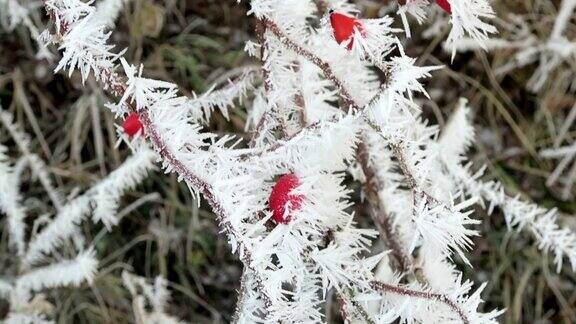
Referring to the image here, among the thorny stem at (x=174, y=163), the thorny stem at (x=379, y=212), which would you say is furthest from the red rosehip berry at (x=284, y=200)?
the thorny stem at (x=379, y=212)

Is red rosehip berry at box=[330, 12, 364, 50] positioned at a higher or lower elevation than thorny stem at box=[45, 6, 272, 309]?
higher

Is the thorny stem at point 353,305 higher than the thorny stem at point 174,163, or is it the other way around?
the thorny stem at point 174,163

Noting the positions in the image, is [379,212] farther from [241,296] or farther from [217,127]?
[217,127]

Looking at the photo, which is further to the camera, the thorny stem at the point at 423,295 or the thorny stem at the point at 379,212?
the thorny stem at the point at 379,212

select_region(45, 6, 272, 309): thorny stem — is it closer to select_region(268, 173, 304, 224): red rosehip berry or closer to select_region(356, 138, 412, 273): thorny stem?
select_region(268, 173, 304, 224): red rosehip berry

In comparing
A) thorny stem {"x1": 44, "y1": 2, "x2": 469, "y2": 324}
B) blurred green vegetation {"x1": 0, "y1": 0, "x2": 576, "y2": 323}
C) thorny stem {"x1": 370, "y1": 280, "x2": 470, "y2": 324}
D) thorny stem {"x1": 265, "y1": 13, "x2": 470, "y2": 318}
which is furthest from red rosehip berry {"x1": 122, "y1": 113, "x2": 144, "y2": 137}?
blurred green vegetation {"x1": 0, "y1": 0, "x2": 576, "y2": 323}

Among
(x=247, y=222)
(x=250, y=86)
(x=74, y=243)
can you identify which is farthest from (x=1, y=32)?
(x=247, y=222)

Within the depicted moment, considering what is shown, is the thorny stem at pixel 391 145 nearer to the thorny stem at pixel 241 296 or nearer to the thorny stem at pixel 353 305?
the thorny stem at pixel 353 305
